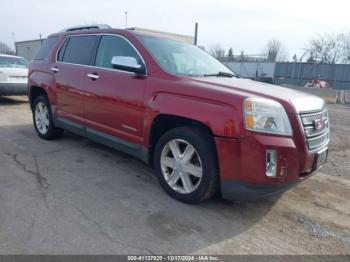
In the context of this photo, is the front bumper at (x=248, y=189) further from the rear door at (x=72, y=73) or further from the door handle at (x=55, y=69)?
the door handle at (x=55, y=69)

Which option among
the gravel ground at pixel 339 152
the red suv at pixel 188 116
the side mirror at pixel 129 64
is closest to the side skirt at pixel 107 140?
the red suv at pixel 188 116

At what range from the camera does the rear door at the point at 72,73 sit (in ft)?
16.1

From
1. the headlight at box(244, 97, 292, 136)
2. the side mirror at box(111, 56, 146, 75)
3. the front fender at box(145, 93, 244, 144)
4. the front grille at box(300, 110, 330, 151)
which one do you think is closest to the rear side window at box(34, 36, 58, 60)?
the side mirror at box(111, 56, 146, 75)

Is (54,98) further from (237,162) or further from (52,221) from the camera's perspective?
(237,162)

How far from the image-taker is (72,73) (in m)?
5.05

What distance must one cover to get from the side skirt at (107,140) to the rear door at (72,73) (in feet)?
0.37

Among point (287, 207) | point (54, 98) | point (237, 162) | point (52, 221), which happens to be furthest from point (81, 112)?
point (287, 207)

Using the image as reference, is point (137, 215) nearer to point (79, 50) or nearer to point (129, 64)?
point (129, 64)

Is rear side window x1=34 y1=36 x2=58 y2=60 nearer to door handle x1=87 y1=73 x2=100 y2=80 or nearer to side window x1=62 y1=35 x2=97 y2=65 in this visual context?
side window x1=62 y1=35 x2=97 y2=65

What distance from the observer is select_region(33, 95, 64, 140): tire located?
5875 mm

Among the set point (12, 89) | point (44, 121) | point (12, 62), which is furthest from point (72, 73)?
point (12, 62)

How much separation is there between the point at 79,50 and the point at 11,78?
6.00 m

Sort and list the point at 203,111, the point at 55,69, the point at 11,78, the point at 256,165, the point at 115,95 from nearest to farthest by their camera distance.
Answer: the point at 256,165 < the point at 203,111 < the point at 115,95 < the point at 55,69 < the point at 11,78

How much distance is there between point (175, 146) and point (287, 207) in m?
1.43
